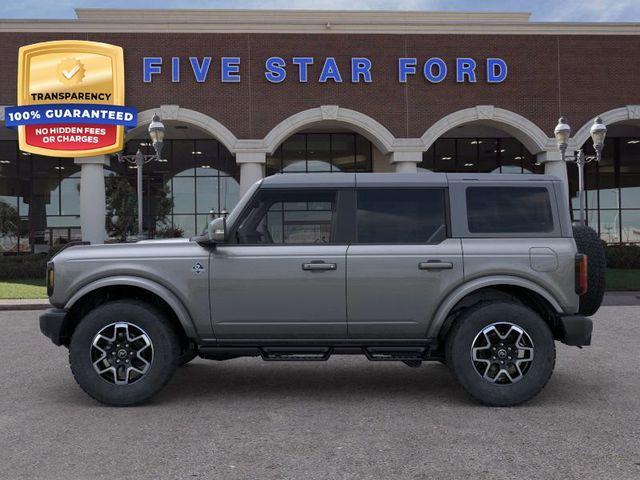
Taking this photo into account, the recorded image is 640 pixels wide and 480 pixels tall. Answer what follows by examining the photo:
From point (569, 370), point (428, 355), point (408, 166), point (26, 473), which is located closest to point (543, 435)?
point (428, 355)

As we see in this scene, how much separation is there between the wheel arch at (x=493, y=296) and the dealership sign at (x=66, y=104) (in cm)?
1962

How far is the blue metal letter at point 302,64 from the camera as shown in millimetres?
23281

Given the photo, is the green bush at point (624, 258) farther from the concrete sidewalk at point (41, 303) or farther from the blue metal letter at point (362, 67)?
the blue metal letter at point (362, 67)

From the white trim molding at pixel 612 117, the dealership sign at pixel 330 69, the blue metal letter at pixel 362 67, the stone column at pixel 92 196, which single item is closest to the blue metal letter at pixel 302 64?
the dealership sign at pixel 330 69

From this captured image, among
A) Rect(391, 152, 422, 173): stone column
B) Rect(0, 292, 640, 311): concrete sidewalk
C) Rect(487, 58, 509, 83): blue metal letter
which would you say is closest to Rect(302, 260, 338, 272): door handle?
Rect(0, 292, 640, 311): concrete sidewalk

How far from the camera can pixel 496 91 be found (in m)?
23.7

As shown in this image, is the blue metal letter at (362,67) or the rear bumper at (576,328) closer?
the rear bumper at (576,328)

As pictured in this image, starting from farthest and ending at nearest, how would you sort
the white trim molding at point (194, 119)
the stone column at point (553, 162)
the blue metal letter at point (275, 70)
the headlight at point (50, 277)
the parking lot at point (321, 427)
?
1. the stone column at point (553, 162)
2. the blue metal letter at point (275, 70)
3. the white trim molding at point (194, 119)
4. the headlight at point (50, 277)
5. the parking lot at point (321, 427)

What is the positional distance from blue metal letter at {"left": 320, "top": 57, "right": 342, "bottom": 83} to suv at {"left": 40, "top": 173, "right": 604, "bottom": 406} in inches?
731

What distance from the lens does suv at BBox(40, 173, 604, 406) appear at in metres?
5.35

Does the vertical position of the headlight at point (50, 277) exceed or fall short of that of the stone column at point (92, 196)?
it falls short

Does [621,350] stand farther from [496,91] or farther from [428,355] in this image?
[496,91]

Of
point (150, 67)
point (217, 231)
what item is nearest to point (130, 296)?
point (217, 231)

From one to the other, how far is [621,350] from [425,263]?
4640 millimetres
